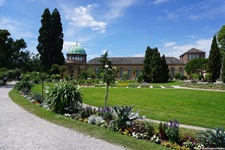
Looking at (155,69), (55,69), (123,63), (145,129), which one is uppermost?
(123,63)

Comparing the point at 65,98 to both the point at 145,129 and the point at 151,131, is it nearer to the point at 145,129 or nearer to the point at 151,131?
the point at 145,129

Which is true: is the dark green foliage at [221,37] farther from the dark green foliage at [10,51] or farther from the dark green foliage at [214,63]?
the dark green foliage at [10,51]

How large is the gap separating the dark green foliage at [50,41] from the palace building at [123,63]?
1750 cm

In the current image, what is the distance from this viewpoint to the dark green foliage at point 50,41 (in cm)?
4359

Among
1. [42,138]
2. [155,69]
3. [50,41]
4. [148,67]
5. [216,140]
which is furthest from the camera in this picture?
[148,67]

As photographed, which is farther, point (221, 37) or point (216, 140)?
point (221, 37)

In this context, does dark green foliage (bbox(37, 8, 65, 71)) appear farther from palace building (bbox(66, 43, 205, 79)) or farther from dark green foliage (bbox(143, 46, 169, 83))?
dark green foliage (bbox(143, 46, 169, 83))

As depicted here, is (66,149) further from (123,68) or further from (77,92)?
(123,68)

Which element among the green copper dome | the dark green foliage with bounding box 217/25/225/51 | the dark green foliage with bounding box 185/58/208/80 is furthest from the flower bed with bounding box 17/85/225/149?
the green copper dome

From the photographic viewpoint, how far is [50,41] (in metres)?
43.9

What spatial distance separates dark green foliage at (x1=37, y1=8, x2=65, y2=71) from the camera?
43594 millimetres

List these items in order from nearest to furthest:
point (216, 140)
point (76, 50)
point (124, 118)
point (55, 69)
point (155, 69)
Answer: point (216, 140) < point (124, 118) < point (55, 69) < point (155, 69) < point (76, 50)

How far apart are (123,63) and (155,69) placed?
2581cm

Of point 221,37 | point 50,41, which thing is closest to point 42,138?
point 50,41
